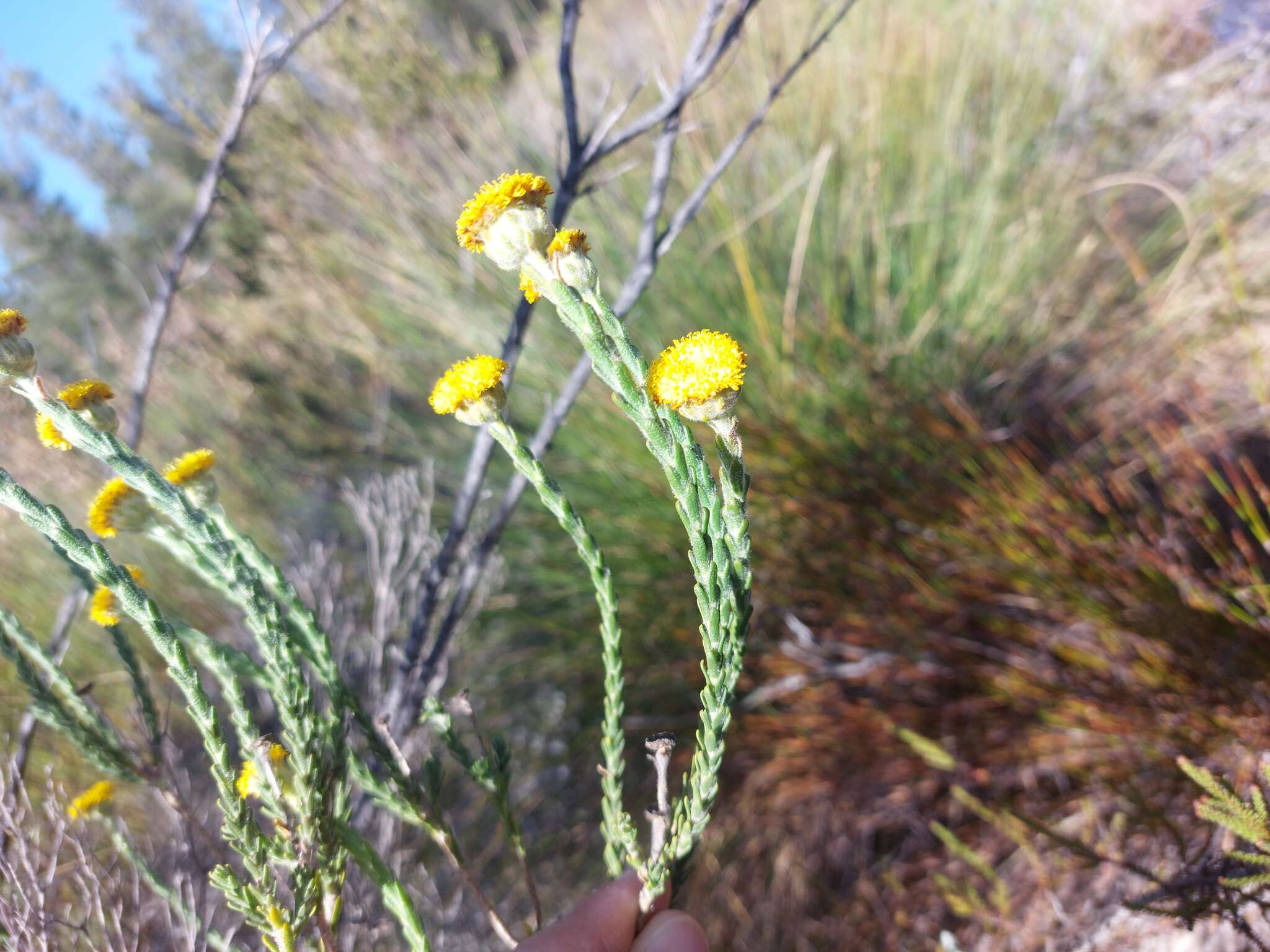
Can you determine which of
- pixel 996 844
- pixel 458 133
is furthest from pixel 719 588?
pixel 458 133

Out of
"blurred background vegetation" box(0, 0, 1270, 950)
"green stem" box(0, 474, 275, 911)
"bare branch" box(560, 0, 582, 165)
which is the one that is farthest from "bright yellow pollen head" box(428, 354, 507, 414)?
"blurred background vegetation" box(0, 0, 1270, 950)

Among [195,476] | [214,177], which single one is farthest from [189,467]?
[214,177]

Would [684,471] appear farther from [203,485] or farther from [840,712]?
[840,712]

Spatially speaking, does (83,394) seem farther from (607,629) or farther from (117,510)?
(607,629)

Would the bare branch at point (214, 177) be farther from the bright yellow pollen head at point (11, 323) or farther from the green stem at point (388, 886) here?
the green stem at point (388, 886)

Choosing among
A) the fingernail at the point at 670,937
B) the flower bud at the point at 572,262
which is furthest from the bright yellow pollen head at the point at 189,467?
the fingernail at the point at 670,937

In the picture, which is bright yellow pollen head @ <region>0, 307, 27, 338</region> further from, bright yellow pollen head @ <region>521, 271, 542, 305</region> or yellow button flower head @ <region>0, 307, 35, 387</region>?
bright yellow pollen head @ <region>521, 271, 542, 305</region>

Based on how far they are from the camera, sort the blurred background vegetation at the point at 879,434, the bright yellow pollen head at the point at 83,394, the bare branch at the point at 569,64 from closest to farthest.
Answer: the bright yellow pollen head at the point at 83,394
the bare branch at the point at 569,64
the blurred background vegetation at the point at 879,434

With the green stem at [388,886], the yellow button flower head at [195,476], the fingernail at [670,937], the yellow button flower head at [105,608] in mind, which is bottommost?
the fingernail at [670,937]
